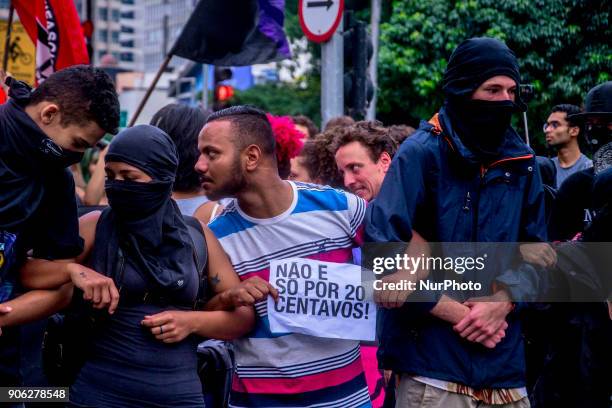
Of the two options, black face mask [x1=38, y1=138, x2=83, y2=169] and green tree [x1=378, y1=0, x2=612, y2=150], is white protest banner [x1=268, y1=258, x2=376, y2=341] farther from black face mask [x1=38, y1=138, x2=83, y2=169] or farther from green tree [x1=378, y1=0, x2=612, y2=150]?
green tree [x1=378, y1=0, x2=612, y2=150]

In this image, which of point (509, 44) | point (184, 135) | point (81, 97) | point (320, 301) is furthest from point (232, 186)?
point (509, 44)

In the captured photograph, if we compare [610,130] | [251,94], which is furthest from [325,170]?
[251,94]

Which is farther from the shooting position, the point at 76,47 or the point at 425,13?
the point at 425,13

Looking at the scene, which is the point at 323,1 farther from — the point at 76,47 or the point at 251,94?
the point at 251,94

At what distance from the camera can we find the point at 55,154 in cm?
362

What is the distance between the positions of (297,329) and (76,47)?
4.40m

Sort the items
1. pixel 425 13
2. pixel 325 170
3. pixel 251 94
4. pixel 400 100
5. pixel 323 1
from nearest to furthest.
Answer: pixel 325 170 < pixel 323 1 < pixel 425 13 < pixel 400 100 < pixel 251 94

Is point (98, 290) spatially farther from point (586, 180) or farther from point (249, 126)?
point (586, 180)

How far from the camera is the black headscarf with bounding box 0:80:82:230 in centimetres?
358

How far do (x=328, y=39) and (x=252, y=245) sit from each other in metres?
4.98

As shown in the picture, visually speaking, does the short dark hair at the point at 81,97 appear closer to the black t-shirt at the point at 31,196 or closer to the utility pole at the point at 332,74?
the black t-shirt at the point at 31,196

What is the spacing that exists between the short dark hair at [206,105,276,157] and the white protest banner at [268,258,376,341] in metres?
0.51

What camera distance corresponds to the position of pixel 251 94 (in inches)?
1817

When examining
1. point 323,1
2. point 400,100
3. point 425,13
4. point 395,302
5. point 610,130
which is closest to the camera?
point 395,302
